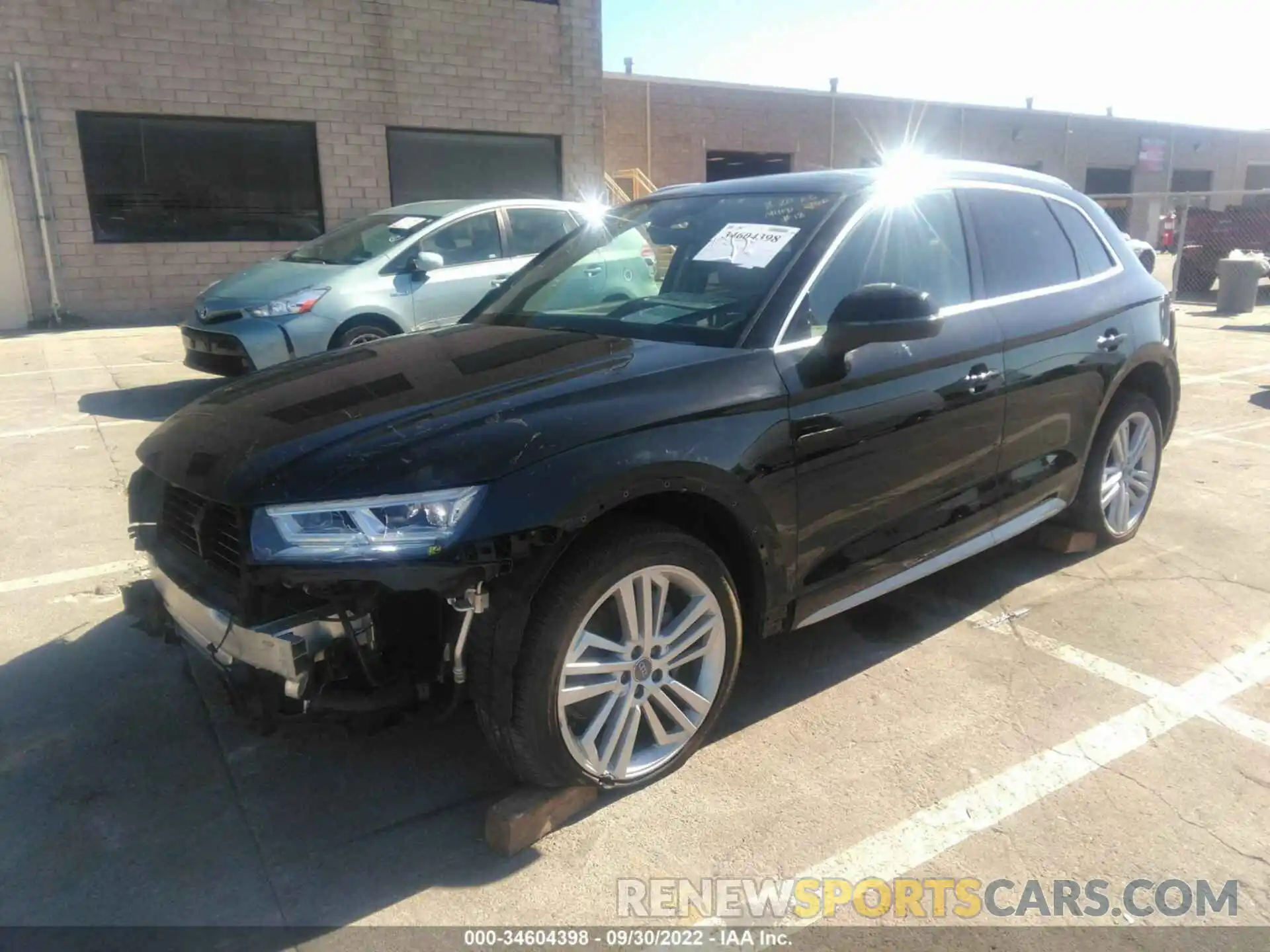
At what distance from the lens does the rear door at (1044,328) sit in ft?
12.5

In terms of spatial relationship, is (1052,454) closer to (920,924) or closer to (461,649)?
(920,924)

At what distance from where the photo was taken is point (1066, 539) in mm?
4551

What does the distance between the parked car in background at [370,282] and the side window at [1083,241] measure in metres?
4.06

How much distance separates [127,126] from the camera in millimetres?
13148

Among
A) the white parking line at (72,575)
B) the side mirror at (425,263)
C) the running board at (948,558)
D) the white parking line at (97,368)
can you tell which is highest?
the side mirror at (425,263)

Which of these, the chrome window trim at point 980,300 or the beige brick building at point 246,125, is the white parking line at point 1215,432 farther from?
the beige brick building at point 246,125

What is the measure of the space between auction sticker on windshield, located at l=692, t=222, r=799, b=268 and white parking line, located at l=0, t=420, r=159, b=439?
5.23m

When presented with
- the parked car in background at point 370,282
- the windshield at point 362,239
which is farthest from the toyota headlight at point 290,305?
the windshield at point 362,239

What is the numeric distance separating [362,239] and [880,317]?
258 inches

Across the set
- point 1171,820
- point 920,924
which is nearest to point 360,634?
point 920,924

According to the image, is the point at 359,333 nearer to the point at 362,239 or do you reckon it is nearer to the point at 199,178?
the point at 362,239

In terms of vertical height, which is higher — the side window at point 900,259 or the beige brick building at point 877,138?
the beige brick building at point 877,138

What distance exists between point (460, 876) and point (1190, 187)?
5018cm

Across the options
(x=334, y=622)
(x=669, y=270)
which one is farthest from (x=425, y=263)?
(x=334, y=622)
